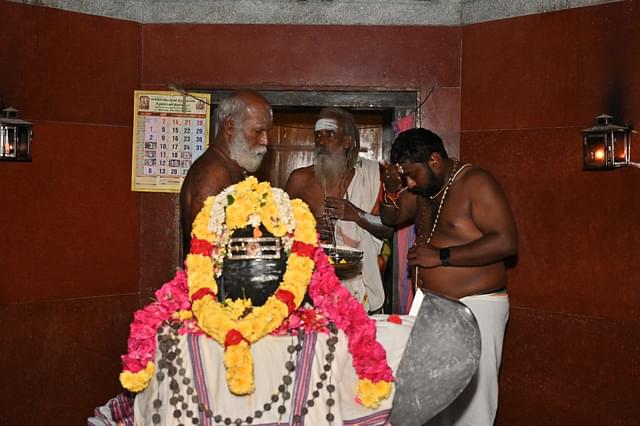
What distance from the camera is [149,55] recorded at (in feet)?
20.6

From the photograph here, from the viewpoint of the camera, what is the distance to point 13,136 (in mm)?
5566

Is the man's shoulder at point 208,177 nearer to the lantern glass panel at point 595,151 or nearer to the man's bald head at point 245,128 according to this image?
the man's bald head at point 245,128

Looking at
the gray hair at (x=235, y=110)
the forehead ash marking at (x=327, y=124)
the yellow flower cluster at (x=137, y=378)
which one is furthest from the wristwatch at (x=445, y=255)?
the yellow flower cluster at (x=137, y=378)

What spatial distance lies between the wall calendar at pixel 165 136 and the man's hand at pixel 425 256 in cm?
212

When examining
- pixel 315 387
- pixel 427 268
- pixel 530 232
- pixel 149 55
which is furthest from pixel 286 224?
pixel 149 55

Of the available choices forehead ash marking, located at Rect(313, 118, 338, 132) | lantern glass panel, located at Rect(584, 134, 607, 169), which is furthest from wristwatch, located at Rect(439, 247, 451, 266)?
forehead ash marking, located at Rect(313, 118, 338, 132)

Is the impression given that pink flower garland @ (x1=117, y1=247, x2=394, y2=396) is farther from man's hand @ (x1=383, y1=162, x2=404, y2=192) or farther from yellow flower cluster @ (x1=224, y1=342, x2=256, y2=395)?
man's hand @ (x1=383, y1=162, x2=404, y2=192)

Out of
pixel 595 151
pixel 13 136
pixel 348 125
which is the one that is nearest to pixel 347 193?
pixel 348 125

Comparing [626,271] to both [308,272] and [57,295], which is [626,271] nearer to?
[308,272]

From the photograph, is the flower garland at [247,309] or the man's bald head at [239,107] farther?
the man's bald head at [239,107]

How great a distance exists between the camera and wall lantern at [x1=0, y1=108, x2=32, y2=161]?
5508 millimetres

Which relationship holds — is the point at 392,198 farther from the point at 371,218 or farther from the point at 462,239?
the point at 462,239

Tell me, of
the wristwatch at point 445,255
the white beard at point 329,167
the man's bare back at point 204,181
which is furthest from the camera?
the white beard at point 329,167

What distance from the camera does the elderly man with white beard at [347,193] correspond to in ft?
20.6
